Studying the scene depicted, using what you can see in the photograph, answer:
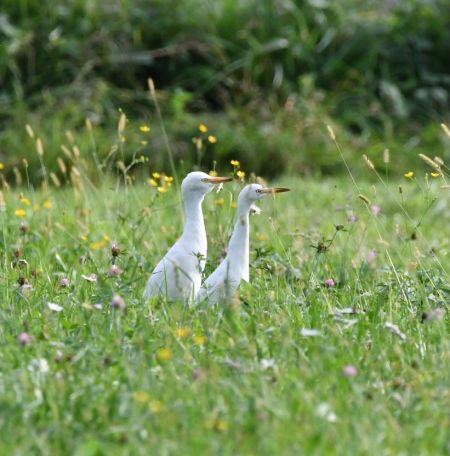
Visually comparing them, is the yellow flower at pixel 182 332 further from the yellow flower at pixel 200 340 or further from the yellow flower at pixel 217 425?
the yellow flower at pixel 217 425

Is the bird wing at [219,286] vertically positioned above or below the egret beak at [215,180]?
below

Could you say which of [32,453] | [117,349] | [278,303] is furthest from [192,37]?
[32,453]

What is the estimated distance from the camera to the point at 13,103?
1005 cm

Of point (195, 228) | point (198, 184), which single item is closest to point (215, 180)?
point (198, 184)

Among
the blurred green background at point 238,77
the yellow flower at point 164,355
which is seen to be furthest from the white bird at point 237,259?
the blurred green background at point 238,77

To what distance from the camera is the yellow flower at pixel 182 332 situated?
12.4 feet

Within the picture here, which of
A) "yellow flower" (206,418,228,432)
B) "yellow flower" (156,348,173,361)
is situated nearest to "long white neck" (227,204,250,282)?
"yellow flower" (156,348,173,361)

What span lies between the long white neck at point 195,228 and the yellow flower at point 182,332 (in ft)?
2.48

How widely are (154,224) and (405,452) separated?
363cm

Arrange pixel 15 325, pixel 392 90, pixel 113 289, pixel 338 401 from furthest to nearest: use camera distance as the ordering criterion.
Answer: pixel 392 90 < pixel 113 289 < pixel 15 325 < pixel 338 401

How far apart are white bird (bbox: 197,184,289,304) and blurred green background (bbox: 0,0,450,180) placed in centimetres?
470

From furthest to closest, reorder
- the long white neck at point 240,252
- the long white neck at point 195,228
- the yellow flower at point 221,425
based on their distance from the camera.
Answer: the long white neck at point 195,228, the long white neck at point 240,252, the yellow flower at point 221,425

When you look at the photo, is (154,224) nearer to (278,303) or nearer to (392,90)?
(278,303)

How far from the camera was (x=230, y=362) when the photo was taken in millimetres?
3467
